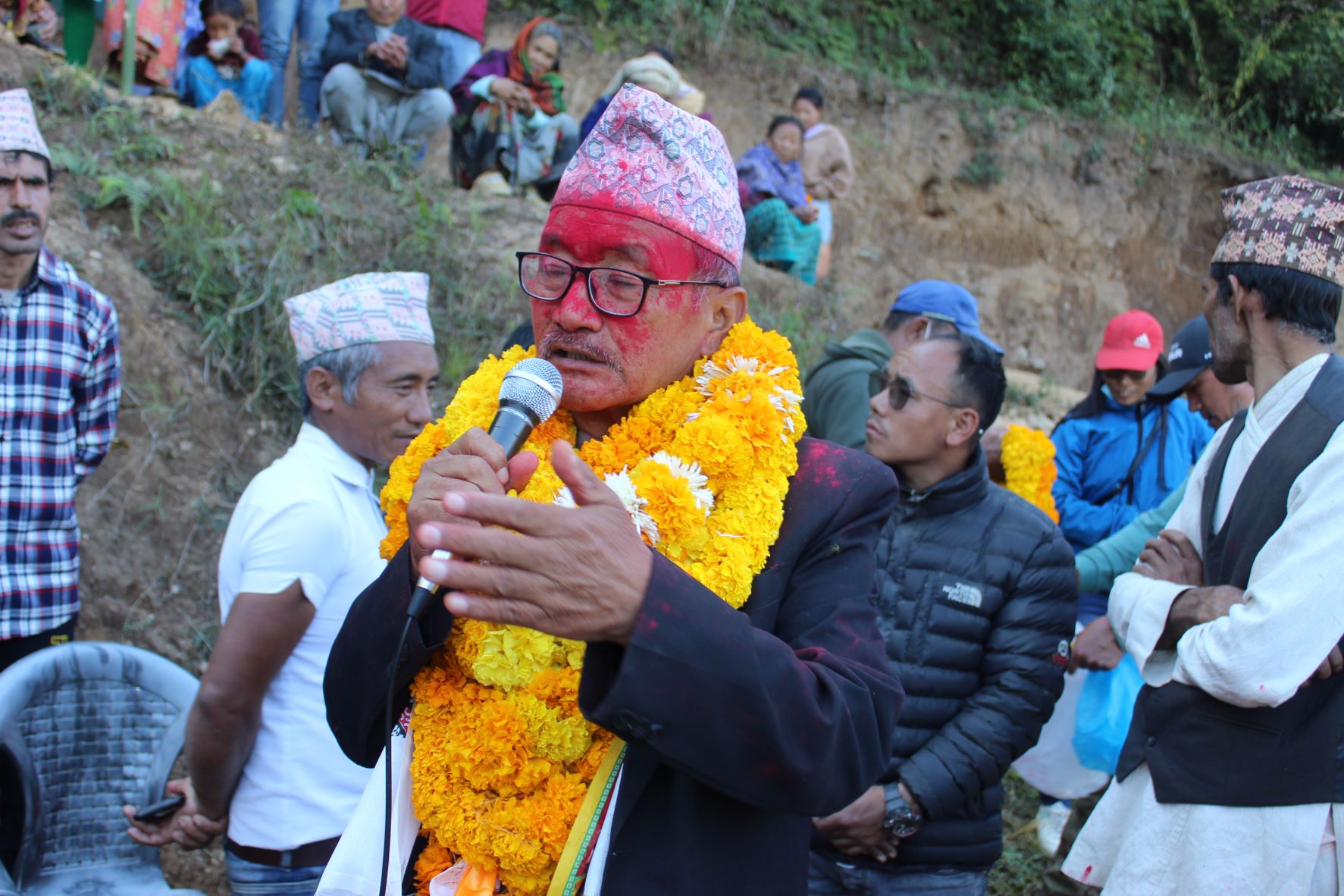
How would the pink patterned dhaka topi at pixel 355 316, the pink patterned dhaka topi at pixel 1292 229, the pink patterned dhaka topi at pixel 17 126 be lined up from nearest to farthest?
the pink patterned dhaka topi at pixel 1292 229 < the pink patterned dhaka topi at pixel 355 316 < the pink patterned dhaka topi at pixel 17 126

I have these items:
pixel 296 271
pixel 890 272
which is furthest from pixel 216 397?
pixel 890 272

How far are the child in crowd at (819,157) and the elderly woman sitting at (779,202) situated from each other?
69 cm

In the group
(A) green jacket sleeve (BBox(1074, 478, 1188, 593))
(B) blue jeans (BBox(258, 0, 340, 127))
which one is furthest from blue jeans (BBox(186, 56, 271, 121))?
(A) green jacket sleeve (BBox(1074, 478, 1188, 593))

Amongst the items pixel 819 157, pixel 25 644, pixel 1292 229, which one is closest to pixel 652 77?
pixel 819 157

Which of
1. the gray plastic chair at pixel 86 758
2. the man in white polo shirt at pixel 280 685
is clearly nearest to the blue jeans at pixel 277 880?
the man in white polo shirt at pixel 280 685

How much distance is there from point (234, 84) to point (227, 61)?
0.67 ft

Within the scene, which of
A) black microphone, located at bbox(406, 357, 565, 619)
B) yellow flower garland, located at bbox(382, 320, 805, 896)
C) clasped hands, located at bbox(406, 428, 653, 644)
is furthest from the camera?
yellow flower garland, located at bbox(382, 320, 805, 896)

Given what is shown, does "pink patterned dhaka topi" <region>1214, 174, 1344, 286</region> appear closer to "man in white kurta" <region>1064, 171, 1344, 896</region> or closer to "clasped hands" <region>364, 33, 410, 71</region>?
"man in white kurta" <region>1064, 171, 1344, 896</region>

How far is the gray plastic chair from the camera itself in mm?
3434

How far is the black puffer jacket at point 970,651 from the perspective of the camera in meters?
3.49

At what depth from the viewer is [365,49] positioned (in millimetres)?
8945

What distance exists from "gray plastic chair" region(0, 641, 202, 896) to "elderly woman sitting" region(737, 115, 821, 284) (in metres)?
8.04

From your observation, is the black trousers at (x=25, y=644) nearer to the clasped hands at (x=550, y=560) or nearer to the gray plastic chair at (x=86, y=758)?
the gray plastic chair at (x=86, y=758)

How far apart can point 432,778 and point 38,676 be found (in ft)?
7.12
